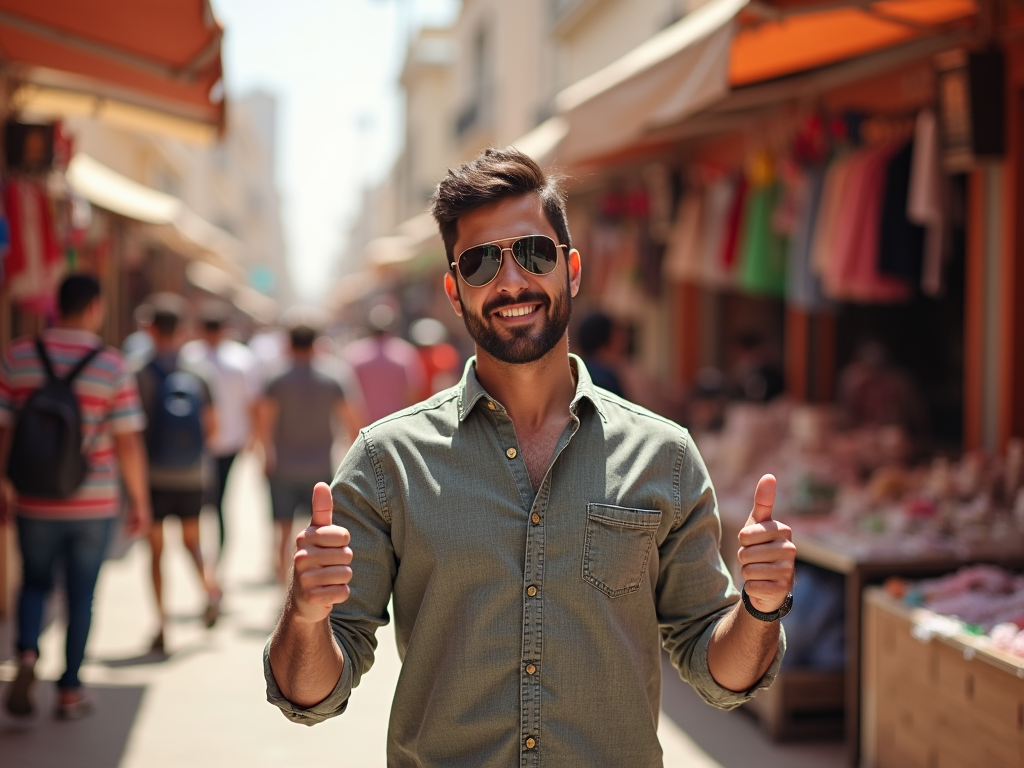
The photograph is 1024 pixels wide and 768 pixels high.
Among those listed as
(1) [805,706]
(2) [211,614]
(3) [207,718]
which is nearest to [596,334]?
(1) [805,706]

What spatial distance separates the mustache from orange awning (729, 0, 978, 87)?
121 inches

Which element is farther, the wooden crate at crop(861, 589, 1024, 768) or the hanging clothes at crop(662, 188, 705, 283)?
the hanging clothes at crop(662, 188, 705, 283)

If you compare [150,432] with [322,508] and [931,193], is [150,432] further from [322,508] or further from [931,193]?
[322,508]

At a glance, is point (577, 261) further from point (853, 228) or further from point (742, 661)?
point (853, 228)

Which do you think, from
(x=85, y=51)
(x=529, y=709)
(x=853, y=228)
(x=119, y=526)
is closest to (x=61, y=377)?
(x=85, y=51)

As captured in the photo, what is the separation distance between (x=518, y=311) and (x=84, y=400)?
3602 mm

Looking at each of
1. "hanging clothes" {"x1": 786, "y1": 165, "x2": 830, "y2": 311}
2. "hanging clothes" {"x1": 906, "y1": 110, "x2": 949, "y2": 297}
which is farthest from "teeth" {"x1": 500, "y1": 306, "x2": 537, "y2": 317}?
"hanging clothes" {"x1": 786, "y1": 165, "x2": 830, "y2": 311}

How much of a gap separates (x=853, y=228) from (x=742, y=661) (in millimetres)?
4899

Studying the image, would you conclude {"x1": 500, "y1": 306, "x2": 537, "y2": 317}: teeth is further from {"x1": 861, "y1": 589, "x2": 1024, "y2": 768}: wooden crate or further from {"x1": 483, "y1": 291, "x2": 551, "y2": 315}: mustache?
{"x1": 861, "y1": 589, "x2": 1024, "y2": 768}: wooden crate

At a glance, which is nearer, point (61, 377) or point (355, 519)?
point (355, 519)

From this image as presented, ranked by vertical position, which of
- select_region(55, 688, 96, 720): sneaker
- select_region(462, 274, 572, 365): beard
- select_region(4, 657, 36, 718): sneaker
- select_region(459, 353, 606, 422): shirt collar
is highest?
select_region(462, 274, 572, 365): beard

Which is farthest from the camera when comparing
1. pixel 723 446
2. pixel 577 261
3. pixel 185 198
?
pixel 185 198

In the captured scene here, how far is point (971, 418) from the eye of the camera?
20.9ft

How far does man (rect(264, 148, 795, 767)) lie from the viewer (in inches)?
85.2
